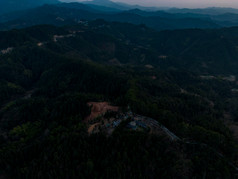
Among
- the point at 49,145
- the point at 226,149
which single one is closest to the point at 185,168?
the point at 226,149

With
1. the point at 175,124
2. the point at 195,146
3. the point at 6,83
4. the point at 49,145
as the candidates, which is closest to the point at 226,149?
the point at 195,146

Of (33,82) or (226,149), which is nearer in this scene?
(226,149)

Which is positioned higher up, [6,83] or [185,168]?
[185,168]

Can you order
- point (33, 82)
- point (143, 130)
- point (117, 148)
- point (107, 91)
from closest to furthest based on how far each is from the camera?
point (117, 148) → point (143, 130) → point (107, 91) → point (33, 82)

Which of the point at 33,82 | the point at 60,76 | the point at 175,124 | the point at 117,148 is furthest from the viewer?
the point at 33,82

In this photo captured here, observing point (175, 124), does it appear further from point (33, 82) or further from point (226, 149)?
point (33, 82)

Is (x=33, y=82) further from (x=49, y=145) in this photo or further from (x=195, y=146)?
(x=195, y=146)

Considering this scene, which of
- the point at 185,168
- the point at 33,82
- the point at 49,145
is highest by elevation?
the point at 185,168
